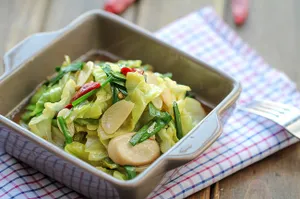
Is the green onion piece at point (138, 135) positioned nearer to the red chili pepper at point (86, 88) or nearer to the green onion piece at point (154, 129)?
the green onion piece at point (154, 129)

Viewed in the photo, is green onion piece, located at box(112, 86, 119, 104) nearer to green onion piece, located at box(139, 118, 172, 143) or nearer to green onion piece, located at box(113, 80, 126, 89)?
green onion piece, located at box(113, 80, 126, 89)

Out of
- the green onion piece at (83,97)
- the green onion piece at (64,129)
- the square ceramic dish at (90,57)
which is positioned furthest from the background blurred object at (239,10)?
the green onion piece at (64,129)

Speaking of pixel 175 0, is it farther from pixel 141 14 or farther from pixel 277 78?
pixel 277 78

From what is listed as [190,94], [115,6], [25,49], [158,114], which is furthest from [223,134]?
[115,6]

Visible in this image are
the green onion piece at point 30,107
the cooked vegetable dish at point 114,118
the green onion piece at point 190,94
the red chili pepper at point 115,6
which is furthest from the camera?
the red chili pepper at point 115,6

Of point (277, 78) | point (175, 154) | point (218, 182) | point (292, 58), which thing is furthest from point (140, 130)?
point (292, 58)

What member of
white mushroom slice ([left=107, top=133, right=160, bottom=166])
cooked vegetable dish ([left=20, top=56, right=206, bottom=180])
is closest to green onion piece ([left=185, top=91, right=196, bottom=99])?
cooked vegetable dish ([left=20, top=56, right=206, bottom=180])

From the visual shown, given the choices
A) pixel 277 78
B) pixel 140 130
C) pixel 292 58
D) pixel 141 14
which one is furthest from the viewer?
pixel 141 14
